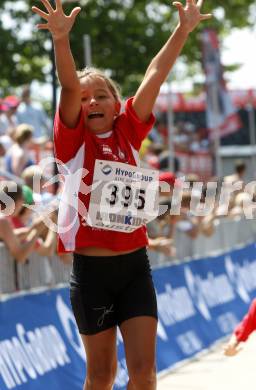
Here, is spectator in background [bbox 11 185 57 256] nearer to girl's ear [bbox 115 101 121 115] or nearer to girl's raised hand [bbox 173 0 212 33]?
girl's ear [bbox 115 101 121 115]

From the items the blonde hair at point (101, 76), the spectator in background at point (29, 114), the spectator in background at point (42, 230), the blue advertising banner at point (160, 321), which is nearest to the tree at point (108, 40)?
the spectator in background at point (29, 114)

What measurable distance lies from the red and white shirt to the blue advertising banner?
166 cm

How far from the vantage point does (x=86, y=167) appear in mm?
5027

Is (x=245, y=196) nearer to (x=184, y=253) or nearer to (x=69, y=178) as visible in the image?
(x=184, y=253)

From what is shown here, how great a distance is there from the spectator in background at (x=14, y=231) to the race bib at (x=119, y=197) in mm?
2263

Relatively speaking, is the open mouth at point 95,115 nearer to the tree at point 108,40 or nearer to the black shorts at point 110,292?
the black shorts at point 110,292

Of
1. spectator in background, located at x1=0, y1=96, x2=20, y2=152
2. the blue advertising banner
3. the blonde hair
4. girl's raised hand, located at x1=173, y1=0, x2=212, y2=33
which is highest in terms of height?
girl's raised hand, located at x1=173, y1=0, x2=212, y2=33

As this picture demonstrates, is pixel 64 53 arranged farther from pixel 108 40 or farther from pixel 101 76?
pixel 108 40

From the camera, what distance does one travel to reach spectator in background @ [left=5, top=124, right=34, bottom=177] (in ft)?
35.6

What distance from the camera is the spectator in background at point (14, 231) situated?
289 inches

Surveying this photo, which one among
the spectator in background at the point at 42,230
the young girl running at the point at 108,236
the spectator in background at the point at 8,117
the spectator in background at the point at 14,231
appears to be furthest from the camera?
the spectator in background at the point at 8,117

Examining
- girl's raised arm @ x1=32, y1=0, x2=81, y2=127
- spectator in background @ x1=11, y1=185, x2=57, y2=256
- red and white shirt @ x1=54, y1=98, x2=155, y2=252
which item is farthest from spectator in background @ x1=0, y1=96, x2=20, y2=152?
girl's raised arm @ x1=32, y1=0, x2=81, y2=127

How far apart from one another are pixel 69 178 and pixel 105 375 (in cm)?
104

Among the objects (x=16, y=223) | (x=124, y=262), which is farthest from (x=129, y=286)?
(x=16, y=223)
